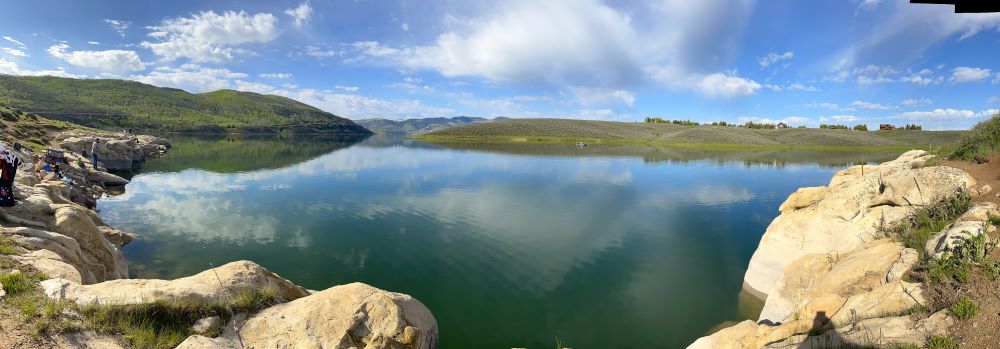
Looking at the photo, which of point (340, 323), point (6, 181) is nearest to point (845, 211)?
point (340, 323)

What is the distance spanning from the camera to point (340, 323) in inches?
382

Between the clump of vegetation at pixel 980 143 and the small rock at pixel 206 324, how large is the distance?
2696 centimetres

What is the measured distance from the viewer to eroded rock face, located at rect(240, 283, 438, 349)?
918 centimetres

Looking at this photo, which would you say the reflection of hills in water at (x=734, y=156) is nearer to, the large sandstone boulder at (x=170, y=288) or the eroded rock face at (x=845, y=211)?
the eroded rock face at (x=845, y=211)

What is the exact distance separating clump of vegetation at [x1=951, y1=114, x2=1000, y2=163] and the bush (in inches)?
512

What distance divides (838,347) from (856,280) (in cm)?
556

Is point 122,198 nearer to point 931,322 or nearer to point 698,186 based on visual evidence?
point 931,322

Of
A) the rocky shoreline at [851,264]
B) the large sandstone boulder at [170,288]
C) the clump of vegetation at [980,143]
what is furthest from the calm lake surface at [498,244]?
the clump of vegetation at [980,143]

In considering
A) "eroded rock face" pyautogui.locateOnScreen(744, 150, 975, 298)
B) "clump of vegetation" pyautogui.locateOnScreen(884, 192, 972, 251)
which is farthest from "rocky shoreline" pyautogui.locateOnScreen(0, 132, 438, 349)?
"eroded rock face" pyautogui.locateOnScreen(744, 150, 975, 298)

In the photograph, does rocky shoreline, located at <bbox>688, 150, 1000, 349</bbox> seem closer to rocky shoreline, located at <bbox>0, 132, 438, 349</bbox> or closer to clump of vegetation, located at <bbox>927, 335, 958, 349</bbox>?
clump of vegetation, located at <bbox>927, 335, 958, 349</bbox>

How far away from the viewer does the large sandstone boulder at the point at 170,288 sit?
856 centimetres

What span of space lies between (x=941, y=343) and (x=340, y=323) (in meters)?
12.3

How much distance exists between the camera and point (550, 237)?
87.5 ft

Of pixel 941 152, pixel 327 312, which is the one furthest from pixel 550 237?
pixel 941 152
